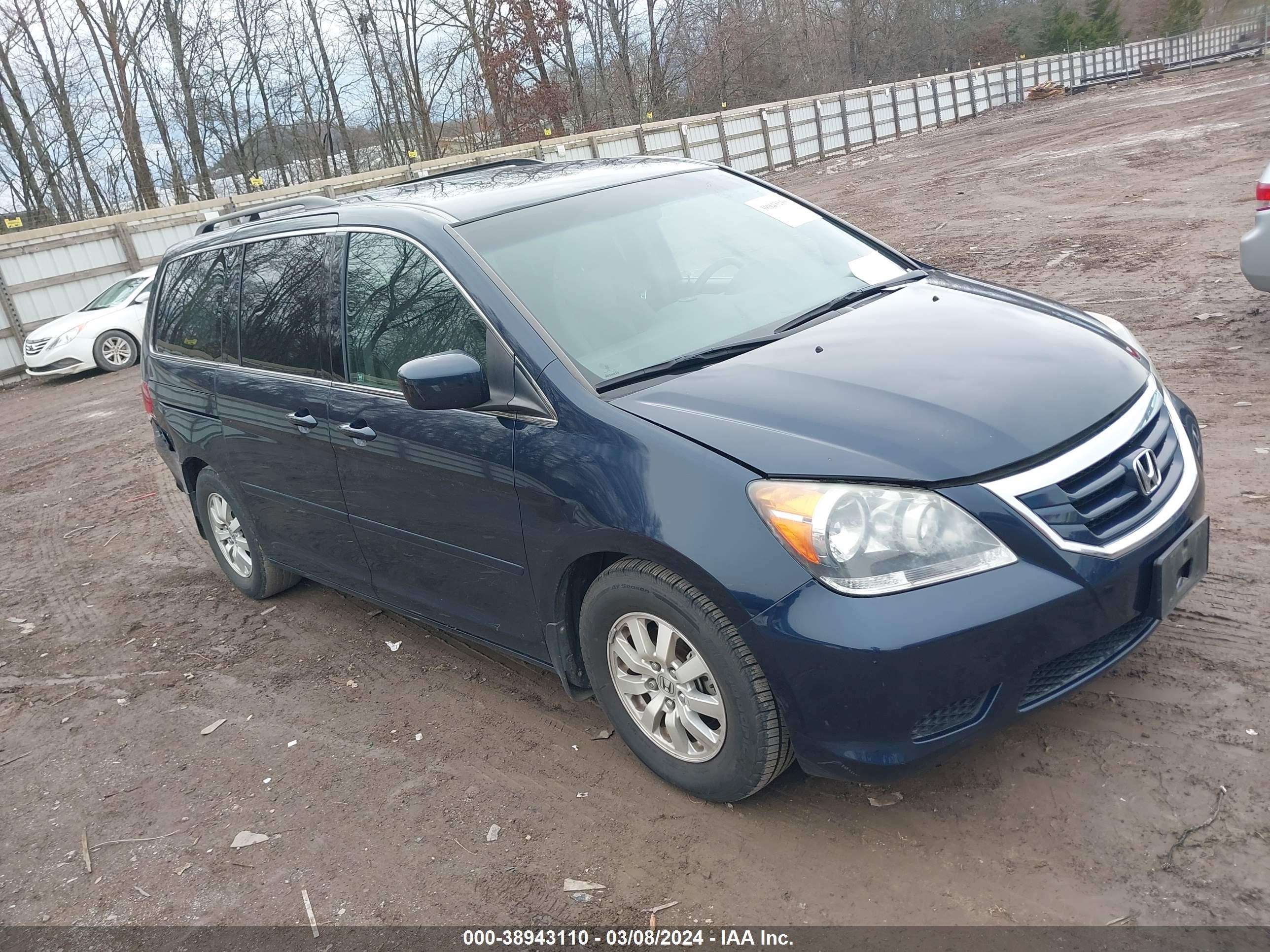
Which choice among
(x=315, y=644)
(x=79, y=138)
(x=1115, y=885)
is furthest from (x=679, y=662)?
(x=79, y=138)

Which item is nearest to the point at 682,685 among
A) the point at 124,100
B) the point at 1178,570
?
the point at 1178,570

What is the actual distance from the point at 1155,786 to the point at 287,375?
354cm

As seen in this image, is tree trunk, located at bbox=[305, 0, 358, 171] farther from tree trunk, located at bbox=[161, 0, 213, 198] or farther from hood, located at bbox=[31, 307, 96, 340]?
hood, located at bbox=[31, 307, 96, 340]

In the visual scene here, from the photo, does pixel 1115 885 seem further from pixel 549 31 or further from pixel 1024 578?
pixel 549 31

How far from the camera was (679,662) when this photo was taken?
3.07 m

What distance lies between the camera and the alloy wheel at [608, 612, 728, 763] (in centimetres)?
303

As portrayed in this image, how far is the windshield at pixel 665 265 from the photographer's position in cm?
351

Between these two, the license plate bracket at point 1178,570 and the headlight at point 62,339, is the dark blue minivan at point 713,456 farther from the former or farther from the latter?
the headlight at point 62,339

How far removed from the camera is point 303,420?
432 cm

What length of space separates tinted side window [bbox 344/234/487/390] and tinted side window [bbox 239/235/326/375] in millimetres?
237

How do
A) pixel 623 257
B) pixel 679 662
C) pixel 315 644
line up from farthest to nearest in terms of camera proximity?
pixel 315 644 < pixel 623 257 < pixel 679 662

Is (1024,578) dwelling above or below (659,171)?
below

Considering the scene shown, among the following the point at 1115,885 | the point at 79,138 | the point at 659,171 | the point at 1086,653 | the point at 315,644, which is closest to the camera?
the point at 1115,885

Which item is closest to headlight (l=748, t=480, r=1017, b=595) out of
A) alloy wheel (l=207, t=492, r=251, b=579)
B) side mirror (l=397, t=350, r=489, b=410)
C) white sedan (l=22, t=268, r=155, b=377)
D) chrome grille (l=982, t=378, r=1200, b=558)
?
chrome grille (l=982, t=378, r=1200, b=558)
